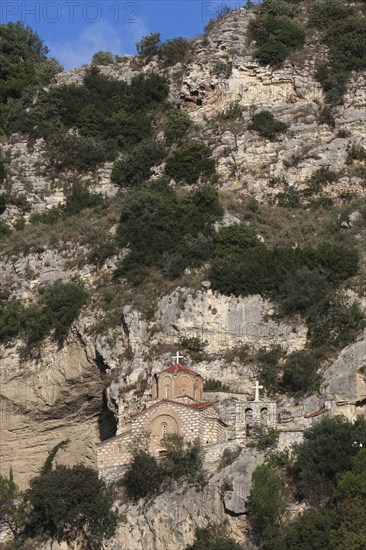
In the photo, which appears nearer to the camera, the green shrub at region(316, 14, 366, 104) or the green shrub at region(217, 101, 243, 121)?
the green shrub at region(316, 14, 366, 104)

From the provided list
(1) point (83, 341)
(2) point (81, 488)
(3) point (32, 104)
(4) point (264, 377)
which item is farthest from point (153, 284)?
(3) point (32, 104)

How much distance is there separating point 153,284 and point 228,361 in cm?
590

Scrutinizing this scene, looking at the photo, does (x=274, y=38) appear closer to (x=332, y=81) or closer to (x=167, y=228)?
(x=332, y=81)

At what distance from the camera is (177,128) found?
238ft

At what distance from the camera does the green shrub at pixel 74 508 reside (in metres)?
49.2

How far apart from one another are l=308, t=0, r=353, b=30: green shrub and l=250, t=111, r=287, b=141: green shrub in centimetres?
838

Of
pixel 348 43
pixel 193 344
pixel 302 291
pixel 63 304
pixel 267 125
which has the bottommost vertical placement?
pixel 193 344

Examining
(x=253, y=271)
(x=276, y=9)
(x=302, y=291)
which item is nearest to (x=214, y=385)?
(x=302, y=291)

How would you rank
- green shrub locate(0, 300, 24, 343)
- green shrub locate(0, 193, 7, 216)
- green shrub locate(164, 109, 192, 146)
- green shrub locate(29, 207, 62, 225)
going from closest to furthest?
green shrub locate(0, 300, 24, 343) → green shrub locate(29, 207, 62, 225) → green shrub locate(0, 193, 7, 216) → green shrub locate(164, 109, 192, 146)

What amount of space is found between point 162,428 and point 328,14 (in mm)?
33332

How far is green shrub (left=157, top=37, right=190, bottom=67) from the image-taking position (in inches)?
3068

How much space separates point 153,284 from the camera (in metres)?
59.9

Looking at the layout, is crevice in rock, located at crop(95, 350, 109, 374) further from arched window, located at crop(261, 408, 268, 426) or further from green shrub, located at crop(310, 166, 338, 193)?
green shrub, located at crop(310, 166, 338, 193)

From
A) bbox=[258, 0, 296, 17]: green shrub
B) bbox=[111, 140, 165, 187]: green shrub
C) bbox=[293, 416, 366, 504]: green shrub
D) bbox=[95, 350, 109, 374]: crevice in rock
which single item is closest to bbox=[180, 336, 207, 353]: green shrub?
bbox=[95, 350, 109, 374]: crevice in rock
